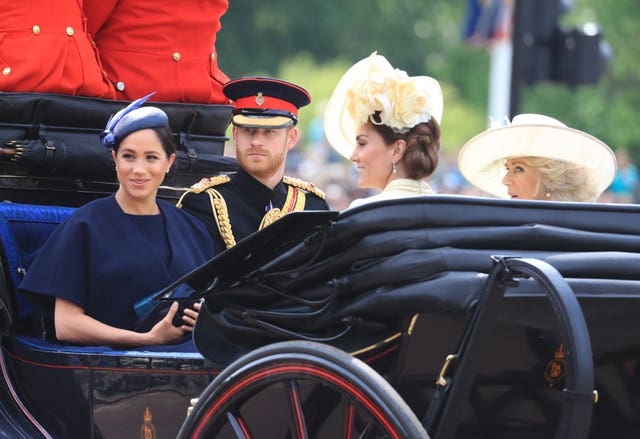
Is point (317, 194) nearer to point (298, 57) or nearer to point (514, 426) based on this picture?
point (514, 426)

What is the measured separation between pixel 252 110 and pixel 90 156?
0.62m

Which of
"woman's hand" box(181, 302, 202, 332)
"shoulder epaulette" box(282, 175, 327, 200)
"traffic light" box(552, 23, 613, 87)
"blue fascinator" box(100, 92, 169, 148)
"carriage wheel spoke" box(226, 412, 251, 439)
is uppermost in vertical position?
"traffic light" box(552, 23, 613, 87)

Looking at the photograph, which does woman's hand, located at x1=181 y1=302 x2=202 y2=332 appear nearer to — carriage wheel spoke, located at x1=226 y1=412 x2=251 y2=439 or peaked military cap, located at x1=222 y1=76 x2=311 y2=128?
carriage wheel spoke, located at x1=226 y1=412 x2=251 y2=439

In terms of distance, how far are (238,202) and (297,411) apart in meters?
1.61

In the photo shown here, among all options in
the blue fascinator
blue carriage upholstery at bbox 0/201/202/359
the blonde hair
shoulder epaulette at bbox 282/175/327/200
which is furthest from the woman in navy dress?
the blonde hair

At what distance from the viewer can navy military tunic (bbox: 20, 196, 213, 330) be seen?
11.8 ft

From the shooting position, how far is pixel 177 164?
14.4 feet

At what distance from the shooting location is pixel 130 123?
3.70 metres

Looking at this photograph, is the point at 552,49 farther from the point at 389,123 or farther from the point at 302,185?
the point at 389,123

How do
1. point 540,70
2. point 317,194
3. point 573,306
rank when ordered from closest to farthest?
point 573,306
point 317,194
point 540,70

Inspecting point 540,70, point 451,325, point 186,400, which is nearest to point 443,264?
point 451,325

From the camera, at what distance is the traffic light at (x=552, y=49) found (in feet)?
30.0

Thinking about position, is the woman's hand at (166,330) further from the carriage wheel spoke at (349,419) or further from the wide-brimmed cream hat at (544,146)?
the wide-brimmed cream hat at (544,146)

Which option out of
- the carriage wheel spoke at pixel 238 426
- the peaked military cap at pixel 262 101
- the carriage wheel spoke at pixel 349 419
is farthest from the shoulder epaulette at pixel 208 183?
the carriage wheel spoke at pixel 349 419
